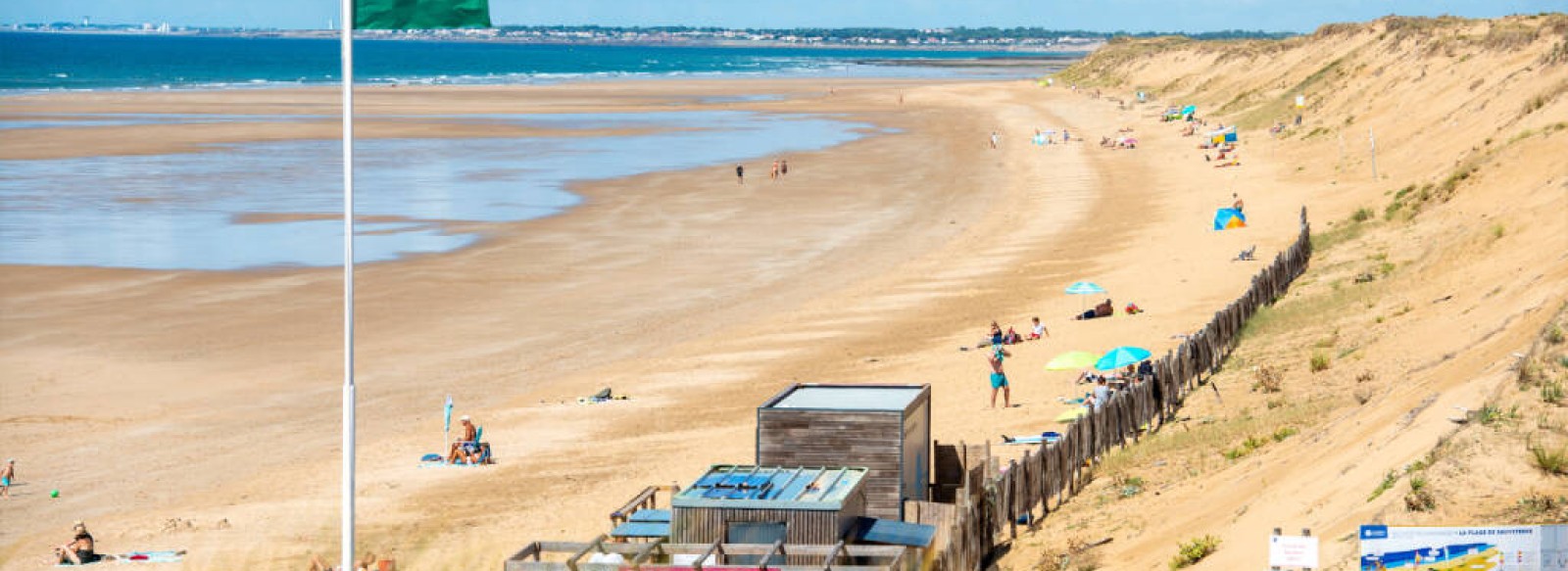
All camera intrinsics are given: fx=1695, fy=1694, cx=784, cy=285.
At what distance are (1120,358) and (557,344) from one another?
12208 millimetres

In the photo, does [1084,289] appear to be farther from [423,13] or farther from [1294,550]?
[423,13]

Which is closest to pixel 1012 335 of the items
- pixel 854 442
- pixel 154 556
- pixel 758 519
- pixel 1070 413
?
pixel 1070 413

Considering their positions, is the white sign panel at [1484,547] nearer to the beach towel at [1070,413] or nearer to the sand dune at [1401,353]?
the sand dune at [1401,353]

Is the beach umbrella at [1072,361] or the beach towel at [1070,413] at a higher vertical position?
the beach umbrella at [1072,361]

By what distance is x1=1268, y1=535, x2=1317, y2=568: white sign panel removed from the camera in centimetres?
1120

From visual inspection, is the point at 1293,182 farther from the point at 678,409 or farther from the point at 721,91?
the point at 721,91

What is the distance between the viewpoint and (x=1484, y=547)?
409 inches

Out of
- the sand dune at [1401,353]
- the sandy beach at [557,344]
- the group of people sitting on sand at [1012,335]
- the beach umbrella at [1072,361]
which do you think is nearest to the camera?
the sand dune at [1401,353]

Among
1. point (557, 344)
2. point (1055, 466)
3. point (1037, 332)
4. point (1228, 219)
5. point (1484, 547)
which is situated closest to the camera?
point (1484, 547)

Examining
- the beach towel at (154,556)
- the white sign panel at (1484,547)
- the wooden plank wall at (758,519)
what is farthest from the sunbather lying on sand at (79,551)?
the white sign panel at (1484,547)

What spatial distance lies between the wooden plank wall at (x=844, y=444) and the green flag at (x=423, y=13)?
532cm

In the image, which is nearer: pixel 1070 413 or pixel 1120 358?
pixel 1070 413

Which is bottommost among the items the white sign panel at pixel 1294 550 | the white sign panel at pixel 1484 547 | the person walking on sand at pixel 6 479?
the person walking on sand at pixel 6 479

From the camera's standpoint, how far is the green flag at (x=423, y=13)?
11594 millimetres
